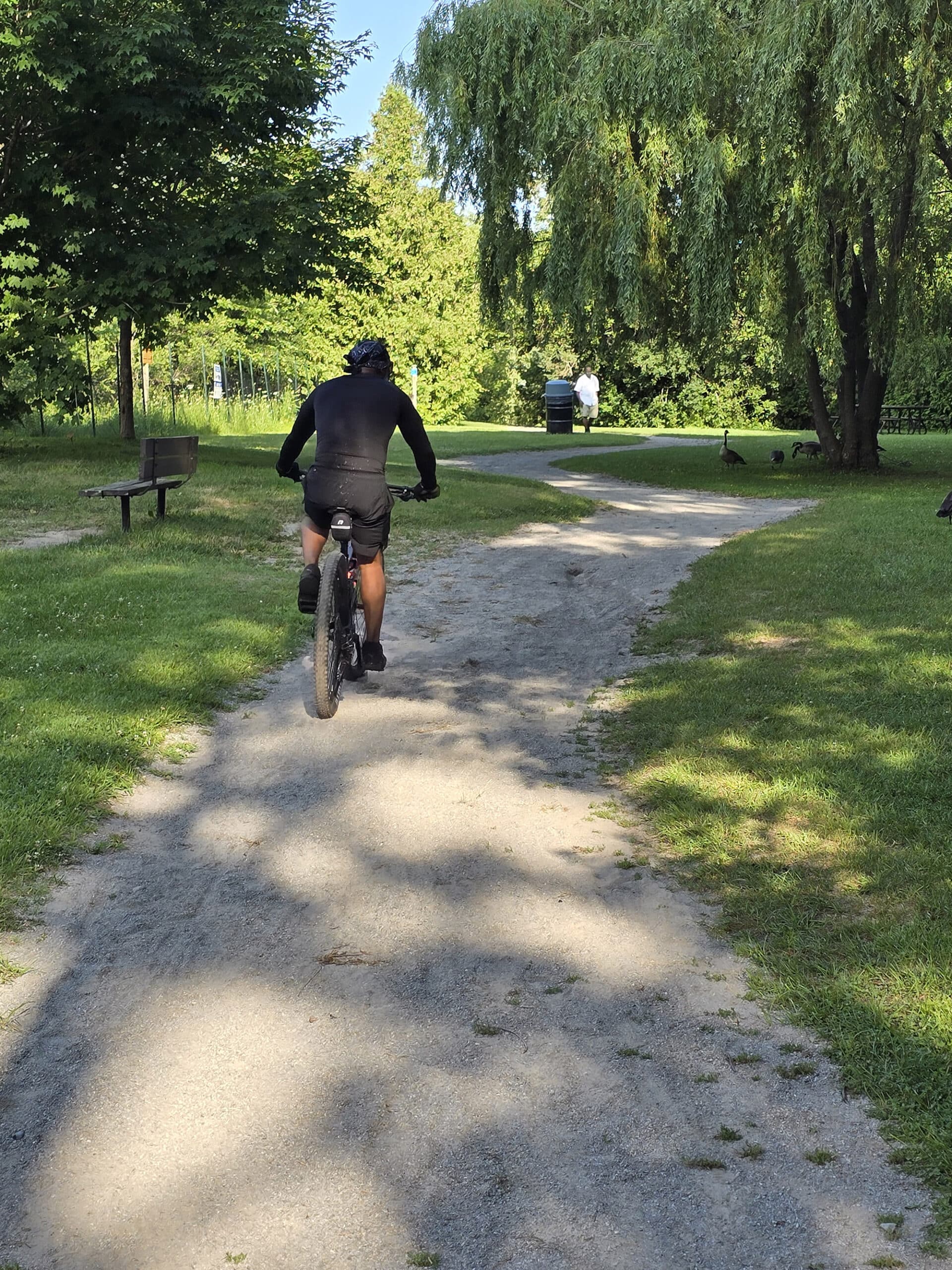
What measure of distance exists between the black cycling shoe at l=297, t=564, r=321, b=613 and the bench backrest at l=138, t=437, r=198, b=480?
6.43m

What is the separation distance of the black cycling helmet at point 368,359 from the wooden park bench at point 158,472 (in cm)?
602

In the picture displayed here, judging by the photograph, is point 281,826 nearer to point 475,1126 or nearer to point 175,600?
point 475,1126

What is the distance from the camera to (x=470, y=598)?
420 inches

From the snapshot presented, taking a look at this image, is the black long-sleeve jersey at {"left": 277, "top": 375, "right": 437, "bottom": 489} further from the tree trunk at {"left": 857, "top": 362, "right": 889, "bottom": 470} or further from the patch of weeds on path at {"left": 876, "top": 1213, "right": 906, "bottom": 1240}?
the tree trunk at {"left": 857, "top": 362, "right": 889, "bottom": 470}

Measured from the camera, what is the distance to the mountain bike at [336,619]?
6707mm

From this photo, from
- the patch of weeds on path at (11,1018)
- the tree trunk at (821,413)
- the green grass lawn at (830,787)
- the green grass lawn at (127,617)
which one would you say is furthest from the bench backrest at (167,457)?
the tree trunk at (821,413)

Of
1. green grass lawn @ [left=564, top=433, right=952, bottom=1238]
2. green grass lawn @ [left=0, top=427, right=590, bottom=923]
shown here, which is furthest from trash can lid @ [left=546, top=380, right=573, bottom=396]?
green grass lawn @ [left=564, top=433, right=952, bottom=1238]

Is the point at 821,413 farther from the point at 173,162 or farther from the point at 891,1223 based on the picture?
the point at 891,1223

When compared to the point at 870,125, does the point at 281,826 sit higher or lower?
lower

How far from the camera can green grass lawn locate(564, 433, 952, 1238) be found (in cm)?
352

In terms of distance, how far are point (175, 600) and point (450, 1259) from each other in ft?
25.3

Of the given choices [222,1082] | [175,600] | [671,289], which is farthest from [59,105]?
[222,1082]

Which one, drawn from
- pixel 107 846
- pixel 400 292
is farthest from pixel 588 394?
pixel 107 846

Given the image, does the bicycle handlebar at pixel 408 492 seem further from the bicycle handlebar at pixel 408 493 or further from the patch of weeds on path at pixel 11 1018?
the patch of weeds on path at pixel 11 1018
